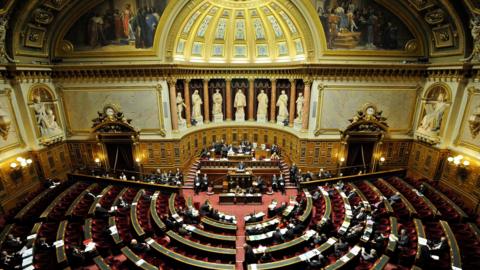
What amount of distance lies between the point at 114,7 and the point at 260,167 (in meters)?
15.4

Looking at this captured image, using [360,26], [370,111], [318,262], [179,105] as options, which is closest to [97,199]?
[179,105]

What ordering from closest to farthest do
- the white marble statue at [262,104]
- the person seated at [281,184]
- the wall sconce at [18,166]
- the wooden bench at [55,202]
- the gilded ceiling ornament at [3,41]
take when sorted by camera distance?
the wooden bench at [55,202] < the gilded ceiling ornament at [3,41] < the wall sconce at [18,166] < the person seated at [281,184] < the white marble statue at [262,104]

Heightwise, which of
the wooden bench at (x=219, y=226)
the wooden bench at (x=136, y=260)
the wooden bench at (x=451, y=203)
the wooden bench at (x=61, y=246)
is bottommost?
the wooden bench at (x=219, y=226)

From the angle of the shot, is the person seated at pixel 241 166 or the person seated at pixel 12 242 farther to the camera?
the person seated at pixel 241 166

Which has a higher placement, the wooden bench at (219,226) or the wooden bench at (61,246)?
the wooden bench at (61,246)

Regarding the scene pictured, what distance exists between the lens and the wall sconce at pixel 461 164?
48.2 ft

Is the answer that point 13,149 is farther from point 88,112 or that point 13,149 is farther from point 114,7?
point 114,7

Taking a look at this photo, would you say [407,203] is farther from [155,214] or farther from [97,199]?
[97,199]

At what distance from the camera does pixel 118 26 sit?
17469mm

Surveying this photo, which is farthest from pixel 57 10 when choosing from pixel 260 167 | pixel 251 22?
pixel 260 167

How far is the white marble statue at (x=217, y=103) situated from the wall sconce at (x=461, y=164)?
1815 cm

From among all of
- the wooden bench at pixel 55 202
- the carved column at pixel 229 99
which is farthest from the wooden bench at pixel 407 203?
the wooden bench at pixel 55 202

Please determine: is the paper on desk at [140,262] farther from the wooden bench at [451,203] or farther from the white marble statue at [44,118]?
the wooden bench at [451,203]

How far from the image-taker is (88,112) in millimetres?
19266
